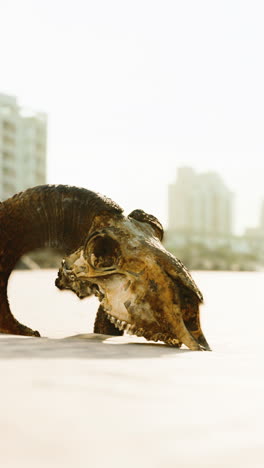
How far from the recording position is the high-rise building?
519 feet

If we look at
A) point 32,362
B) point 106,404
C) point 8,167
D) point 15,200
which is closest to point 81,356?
point 32,362

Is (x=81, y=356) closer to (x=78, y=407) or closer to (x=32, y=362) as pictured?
(x=32, y=362)

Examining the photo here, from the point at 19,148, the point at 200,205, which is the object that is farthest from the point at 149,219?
the point at 200,205

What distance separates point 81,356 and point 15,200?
2.41 meters

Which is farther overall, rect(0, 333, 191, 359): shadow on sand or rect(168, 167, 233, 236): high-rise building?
rect(168, 167, 233, 236): high-rise building

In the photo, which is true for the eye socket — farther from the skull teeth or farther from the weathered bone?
the skull teeth

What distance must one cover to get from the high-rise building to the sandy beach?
150347mm

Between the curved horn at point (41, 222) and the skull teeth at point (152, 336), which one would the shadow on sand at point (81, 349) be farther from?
the curved horn at point (41, 222)

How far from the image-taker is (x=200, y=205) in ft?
519

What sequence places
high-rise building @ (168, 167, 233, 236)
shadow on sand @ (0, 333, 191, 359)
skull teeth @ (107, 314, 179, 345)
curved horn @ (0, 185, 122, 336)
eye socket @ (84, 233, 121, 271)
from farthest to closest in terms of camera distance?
high-rise building @ (168, 167, 233, 236) < curved horn @ (0, 185, 122, 336) < eye socket @ (84, 233, 121, 271) < skull teeth @ (107, 314, 179, 345) < shadow on sand @ (0, 333, 191, 359)

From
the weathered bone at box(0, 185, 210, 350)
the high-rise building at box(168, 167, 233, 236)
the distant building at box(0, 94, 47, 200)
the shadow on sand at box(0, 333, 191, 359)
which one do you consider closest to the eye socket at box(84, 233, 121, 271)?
the weathered bone at box(0, 185, 210, 350)

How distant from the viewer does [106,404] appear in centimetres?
296

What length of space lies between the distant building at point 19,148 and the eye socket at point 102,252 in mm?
83339

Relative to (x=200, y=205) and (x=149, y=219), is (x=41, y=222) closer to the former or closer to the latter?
(x=149, y=219)
